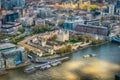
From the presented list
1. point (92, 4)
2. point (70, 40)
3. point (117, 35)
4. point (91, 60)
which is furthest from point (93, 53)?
point (92, 4)

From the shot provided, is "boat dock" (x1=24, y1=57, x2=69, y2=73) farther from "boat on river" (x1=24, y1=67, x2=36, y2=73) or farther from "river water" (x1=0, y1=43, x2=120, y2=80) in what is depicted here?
"river water" (x1=0, y1=43, x2=120, y2=80)

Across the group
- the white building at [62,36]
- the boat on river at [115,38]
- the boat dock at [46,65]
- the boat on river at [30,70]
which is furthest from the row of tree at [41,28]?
the boat on river at [30,70]

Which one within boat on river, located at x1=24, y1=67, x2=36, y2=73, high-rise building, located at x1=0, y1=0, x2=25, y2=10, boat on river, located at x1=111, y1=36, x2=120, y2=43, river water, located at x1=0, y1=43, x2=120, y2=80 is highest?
high-rise building, located at x1=0, y1=0, x2=25, y2=10

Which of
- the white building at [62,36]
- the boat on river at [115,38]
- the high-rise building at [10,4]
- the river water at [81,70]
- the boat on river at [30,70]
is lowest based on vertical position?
the river water at [81,70]

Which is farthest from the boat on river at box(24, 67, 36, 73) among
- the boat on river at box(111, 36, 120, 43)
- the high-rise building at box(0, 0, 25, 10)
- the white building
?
the high-rise building at box(0, 0, 25, 10)

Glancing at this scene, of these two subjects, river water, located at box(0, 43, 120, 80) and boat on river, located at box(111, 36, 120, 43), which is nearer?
river water, located at box(0, 43, 120, 80)

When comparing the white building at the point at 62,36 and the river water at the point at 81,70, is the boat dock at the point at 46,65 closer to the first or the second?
the river water at the point at 81,70

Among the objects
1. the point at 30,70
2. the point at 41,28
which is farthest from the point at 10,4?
the point at 30,70

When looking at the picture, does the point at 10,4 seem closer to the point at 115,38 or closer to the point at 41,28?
the point at 41,28

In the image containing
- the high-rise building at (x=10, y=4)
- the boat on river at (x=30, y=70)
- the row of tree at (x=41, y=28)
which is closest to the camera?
the boat on river at (x=30, y=70)
